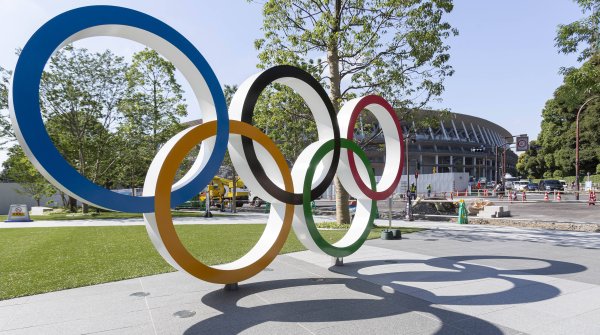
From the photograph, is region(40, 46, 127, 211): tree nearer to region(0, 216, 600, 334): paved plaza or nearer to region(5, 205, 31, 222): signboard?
region(5, 205, 31, 222): signboard

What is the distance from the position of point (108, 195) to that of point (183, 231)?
38.7ft

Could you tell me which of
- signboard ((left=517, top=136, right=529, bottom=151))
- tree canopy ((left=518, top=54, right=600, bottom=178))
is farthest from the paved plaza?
tree canopy ((left=518, top=54, right=600, bottom=178))

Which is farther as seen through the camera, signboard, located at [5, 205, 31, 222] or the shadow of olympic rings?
signboard, located at [5, 205, 31, 222]

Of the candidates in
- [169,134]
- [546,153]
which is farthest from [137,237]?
[546,153]

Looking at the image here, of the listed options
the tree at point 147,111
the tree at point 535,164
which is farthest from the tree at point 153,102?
the tree at point 535,164

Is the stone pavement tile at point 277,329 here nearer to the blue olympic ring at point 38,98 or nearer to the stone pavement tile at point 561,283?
the blue olympic ring at point 38,98

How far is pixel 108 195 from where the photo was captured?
16.0ft

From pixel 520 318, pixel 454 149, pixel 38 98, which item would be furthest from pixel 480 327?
pixel 454 149

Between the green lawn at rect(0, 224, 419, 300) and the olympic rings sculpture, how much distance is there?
292 centimetres

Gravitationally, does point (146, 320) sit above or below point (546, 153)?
below

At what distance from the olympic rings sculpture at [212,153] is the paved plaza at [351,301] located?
645 mm

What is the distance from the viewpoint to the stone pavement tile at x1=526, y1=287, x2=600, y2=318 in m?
5.45

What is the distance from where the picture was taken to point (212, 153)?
6117mm

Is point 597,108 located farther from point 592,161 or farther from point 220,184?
point 220,184
